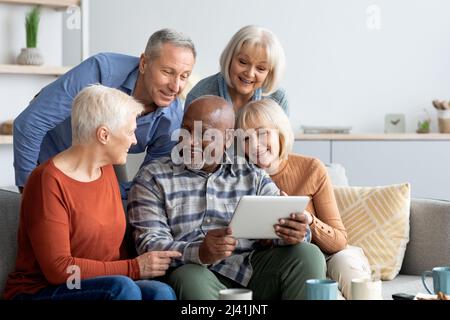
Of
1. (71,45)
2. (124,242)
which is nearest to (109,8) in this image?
(71,45)

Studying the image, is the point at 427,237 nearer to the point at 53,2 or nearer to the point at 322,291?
the point at 322,291

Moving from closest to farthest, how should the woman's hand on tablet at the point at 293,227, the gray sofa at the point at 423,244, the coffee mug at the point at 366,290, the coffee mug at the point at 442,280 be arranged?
the coffee mug at the point at 366,290, the coffee mug at the point at 442,280, the woman's hand on tablet at the point at 293,227, the gray sofa at the point at 423,244

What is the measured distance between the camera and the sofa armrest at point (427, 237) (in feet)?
9.97

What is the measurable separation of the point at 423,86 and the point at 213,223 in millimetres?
3498

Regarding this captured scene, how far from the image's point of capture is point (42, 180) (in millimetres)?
2217

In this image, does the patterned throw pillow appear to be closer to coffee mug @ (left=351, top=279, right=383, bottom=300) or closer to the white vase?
coffee mug @ (left=351, top=279, right=383, bottom=300)

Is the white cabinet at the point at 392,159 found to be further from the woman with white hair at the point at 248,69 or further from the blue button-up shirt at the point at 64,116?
the blue button-up shirt at the point at 64,116

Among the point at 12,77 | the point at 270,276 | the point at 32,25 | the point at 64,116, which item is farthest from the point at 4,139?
the point at 270,276

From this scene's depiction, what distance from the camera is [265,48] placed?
3002 millimetres

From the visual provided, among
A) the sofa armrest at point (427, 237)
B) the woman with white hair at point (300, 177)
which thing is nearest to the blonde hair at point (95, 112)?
the woman with white hair at point (300, 177)

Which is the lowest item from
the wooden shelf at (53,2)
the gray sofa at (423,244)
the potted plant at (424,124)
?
the gray sofa at (423,244)

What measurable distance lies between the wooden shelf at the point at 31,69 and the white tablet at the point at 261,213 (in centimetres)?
287

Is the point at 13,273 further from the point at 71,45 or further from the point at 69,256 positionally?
the point at 71,45

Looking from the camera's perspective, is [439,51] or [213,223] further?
[439,51]
